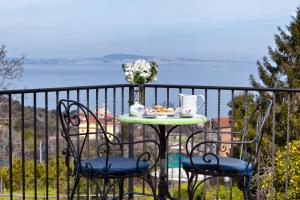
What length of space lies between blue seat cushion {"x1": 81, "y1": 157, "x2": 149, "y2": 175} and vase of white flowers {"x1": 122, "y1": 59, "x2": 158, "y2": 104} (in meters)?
0.72

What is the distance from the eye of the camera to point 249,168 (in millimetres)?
2922

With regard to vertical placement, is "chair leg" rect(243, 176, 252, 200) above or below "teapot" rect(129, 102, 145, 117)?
below

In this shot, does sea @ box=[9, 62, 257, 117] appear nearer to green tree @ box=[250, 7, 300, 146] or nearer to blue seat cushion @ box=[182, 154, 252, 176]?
green tree @ box=[250, 7, 300, 146]

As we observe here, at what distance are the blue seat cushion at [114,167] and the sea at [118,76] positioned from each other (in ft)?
2.56

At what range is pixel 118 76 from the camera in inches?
176

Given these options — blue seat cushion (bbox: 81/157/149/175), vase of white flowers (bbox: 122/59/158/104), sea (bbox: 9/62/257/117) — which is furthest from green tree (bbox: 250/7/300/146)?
blue seat cushion (bbox: 81/157/149/175)

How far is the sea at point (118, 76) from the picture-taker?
13.3ft

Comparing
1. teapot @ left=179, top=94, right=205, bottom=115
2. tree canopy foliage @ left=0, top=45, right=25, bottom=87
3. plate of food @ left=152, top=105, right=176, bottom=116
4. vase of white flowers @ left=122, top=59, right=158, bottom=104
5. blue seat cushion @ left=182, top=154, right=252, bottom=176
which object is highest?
tree canopy foliage @ left=0, top=45, right=25, bottom=87

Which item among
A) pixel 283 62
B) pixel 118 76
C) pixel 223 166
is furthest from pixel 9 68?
pixel 283 62

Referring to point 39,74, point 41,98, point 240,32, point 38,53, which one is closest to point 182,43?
point 240,32

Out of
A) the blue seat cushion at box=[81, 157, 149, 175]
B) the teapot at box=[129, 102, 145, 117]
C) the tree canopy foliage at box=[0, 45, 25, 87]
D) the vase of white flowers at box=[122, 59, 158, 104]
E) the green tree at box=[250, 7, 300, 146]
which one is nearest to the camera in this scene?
the blue seat cushion at box=[81, 157, 149, 175]

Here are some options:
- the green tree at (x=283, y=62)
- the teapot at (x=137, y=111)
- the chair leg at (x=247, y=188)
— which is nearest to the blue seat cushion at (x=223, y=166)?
the chair leg at (x=247, y=188)

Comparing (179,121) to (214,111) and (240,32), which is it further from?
(240,32)

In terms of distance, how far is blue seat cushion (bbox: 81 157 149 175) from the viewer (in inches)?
109
